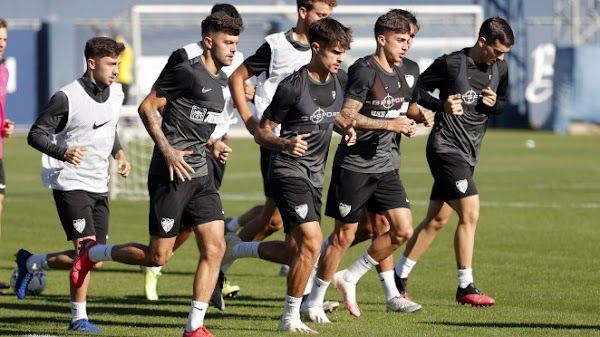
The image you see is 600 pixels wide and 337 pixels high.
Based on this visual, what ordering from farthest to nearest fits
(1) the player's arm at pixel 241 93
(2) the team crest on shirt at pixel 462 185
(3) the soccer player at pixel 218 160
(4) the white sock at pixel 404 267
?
(4) the white sock at pixel 404 267
(2) the team crest on shirt at pixel 462 185
(3) the soccer player at pixel 218 160
(1) the player's arm at pixel 241 93

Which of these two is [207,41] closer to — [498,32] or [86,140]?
[86,140]

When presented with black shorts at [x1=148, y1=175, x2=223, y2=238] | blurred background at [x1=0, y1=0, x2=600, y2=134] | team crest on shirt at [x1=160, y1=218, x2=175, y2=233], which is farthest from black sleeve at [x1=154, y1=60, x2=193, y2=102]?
blurred background at [x1=0, y1=0, x2=600, y2=134]

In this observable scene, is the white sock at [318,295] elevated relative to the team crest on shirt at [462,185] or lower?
lower

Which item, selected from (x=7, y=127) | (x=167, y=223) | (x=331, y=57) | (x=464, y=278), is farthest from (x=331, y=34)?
(x=7, y=127)

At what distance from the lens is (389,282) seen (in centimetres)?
1039

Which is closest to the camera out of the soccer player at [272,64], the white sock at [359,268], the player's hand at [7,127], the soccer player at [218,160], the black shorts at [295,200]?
the black shorts at [295,200]

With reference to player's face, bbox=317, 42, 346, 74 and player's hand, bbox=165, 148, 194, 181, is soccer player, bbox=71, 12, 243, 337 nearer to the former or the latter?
player's hand, bbox=165, 148, 194, 181

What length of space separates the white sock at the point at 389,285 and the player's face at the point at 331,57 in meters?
2.14

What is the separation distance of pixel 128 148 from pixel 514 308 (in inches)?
549

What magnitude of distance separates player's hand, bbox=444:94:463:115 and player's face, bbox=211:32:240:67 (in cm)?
235

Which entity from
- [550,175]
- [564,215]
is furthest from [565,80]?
[564,215]

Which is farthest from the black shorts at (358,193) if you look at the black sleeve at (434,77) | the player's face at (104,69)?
the player's face at (104,69)

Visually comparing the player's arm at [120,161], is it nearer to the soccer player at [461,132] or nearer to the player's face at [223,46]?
the player's face at [223,46]

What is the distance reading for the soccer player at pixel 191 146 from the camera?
8555 millimetres
